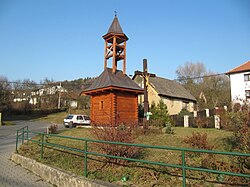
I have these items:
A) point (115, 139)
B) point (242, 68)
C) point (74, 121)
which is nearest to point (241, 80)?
point (242, 68)

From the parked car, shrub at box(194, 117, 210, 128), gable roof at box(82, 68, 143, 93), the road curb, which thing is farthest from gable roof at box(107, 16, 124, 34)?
the road curb

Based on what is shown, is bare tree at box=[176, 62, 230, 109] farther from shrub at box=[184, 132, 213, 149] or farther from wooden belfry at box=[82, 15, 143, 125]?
shrub at box=[184, 132, 213, 149]

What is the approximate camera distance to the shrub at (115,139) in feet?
19.8

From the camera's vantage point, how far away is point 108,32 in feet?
60.1

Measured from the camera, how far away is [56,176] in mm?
5879

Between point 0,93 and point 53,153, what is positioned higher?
point 0,93

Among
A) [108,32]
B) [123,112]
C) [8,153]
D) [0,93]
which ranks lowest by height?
[8,153]

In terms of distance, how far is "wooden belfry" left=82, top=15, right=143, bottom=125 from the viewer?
16797 mm

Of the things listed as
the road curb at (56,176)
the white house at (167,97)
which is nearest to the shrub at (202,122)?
the white house at (167,97)

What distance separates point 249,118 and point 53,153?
A: 7337mm

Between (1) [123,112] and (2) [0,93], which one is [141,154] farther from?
(2) [0,93]

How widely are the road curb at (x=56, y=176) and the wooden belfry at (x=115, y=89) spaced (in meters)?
9.10

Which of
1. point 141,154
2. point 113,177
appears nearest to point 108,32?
point 141,154

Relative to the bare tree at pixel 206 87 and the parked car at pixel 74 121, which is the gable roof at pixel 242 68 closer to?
the bare tree at pixel 206 87
